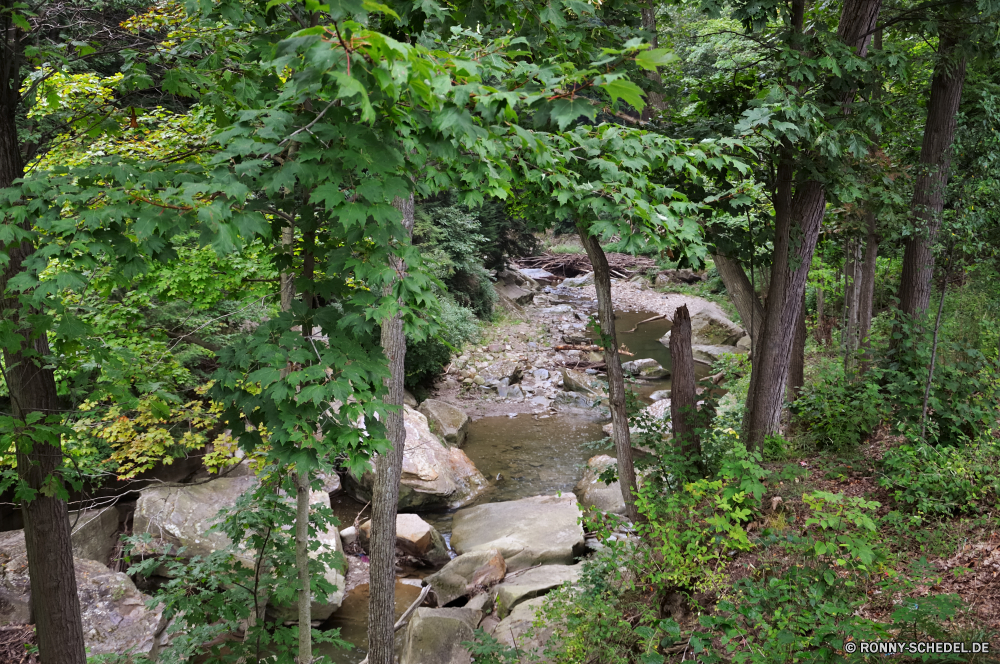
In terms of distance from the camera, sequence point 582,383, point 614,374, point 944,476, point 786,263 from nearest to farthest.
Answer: point 944,476, point 786,263, point 614,374, point 582,383

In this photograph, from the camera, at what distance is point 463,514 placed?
920 centimetres

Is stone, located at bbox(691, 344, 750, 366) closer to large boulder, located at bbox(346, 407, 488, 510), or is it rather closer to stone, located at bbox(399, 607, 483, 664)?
large boulder, located at bbox(346, 407, 488, 510)

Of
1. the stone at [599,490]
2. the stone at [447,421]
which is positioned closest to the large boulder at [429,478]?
the stone at [447,421]

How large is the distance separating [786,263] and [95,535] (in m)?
8.87

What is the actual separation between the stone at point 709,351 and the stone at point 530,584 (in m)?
10.5

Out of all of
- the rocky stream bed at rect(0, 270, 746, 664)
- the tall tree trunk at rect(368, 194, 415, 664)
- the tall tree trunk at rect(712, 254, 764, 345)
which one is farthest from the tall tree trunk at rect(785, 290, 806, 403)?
the tall tree trunk at rect(368, 194, 415, 664)

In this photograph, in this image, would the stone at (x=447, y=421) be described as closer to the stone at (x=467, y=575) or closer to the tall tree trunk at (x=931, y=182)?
the stone at (x=467, y=575)

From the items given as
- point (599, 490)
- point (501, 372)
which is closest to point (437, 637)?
point (599, 490)

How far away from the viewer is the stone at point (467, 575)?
7.08m

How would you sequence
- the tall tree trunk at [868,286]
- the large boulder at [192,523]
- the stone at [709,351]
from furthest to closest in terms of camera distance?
the stone at [709,351], the tall tree trunk at [868,286], the large boulder at [192,523]

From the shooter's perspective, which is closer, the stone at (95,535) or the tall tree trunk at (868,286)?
the stone at (95,535)

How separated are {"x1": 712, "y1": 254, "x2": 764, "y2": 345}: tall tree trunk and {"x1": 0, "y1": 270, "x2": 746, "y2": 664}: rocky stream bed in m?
1.58

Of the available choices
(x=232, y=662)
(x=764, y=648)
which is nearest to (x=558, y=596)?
(x=764, y=648)

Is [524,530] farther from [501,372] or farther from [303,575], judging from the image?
[501,372]
